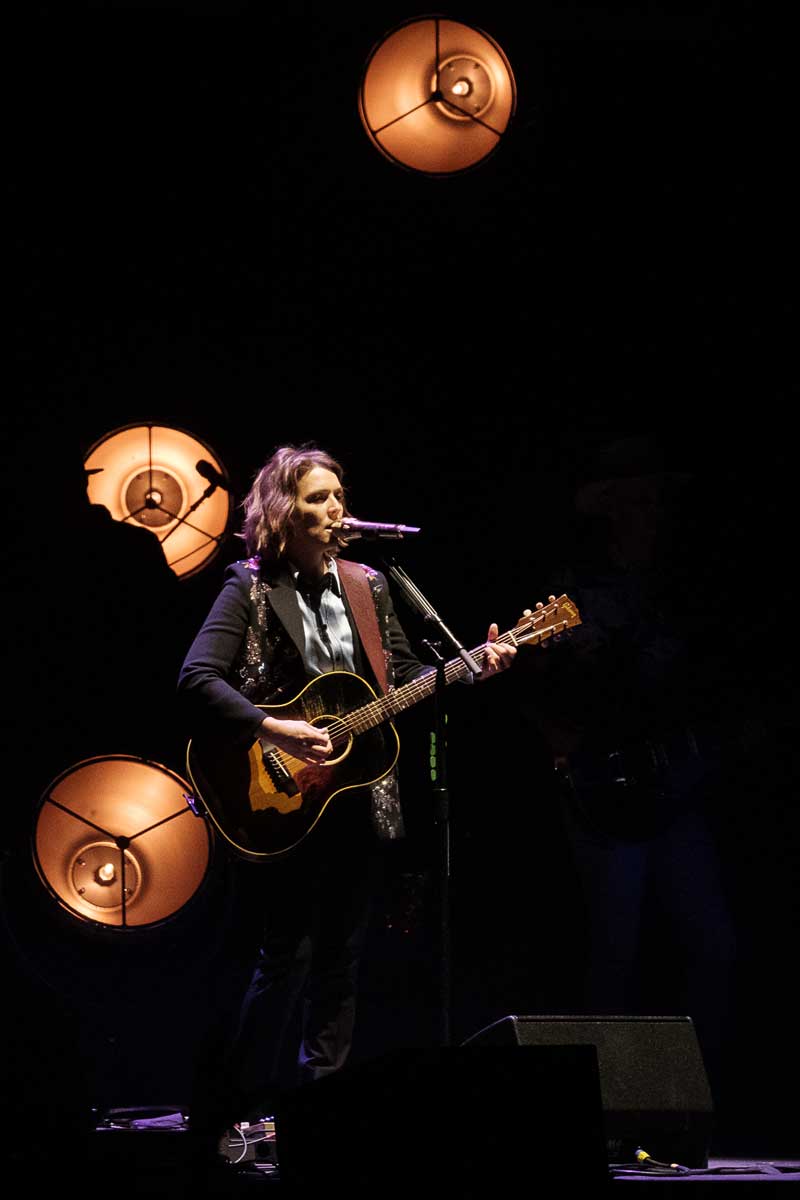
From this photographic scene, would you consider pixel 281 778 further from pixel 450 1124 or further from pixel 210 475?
pixel 450 1124

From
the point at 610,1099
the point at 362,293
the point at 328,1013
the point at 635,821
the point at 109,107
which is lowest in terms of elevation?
the point at 610,1099

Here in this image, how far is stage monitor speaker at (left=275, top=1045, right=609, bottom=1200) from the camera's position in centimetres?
189

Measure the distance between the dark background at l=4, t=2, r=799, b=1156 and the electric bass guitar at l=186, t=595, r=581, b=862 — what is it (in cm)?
97

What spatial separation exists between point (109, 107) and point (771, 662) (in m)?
3.34

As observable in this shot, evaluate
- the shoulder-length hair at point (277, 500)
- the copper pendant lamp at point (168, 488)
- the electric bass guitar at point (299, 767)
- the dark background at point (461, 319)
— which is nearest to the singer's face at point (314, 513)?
the shoulder-length hair at point (277, 500)

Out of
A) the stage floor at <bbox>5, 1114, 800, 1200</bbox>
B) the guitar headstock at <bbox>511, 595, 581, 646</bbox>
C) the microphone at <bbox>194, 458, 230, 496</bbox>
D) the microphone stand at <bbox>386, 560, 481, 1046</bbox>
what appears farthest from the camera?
the microphone at <bbox>194, 458, 230, 496</bbox>

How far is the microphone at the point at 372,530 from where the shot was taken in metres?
3.86

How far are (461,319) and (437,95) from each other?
854 millimetres

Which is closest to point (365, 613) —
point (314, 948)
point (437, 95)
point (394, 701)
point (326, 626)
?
point (326, 626)

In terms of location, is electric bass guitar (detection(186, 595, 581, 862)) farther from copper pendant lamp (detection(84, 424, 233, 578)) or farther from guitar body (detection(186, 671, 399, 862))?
copper pendant lamp (detection(84, 424, 233, 578))

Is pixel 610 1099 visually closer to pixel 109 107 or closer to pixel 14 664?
pixel 14 664

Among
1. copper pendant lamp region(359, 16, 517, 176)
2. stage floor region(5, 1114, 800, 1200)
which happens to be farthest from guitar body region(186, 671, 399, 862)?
copper pendant lamp region(359, 16, 517, 176)

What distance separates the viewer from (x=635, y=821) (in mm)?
4418

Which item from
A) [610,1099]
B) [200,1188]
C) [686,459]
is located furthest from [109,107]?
[200,1188]
